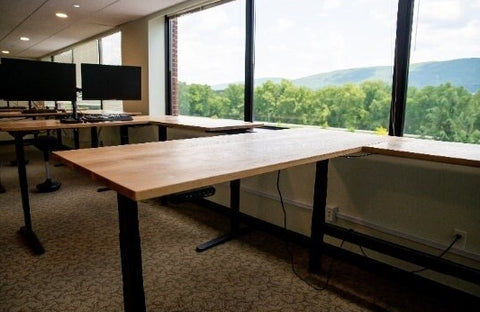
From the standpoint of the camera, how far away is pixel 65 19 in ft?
15.6

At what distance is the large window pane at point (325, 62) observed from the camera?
2258 mm

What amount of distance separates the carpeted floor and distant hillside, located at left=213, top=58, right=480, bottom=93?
1.22m

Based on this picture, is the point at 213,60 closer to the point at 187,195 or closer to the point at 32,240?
the point at 32,240

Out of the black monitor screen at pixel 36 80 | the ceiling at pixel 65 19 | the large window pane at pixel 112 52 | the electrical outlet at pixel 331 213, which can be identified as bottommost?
the electrical outlet at pixel 331 213

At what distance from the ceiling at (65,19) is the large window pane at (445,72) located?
8.84 ft

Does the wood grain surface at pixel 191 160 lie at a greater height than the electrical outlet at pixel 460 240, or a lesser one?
greater

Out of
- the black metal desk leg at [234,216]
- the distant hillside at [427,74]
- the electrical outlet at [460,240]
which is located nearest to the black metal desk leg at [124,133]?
the black metal desk leg at [234,216]

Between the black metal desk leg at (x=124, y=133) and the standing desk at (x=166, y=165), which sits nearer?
the standing desk at (x=166, y=165)

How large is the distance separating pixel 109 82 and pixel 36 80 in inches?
24.0

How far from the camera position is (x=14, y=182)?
386 centimetres

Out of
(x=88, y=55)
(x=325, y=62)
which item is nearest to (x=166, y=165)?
(x=325, y=62)

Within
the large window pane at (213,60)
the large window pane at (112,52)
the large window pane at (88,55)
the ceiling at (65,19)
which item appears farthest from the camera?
the large window pane at (88,55)

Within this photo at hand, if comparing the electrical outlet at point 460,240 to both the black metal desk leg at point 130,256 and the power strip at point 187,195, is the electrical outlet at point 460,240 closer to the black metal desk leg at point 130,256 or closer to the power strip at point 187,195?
the power strip at point 187,195

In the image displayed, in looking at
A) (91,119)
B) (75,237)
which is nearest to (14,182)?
(91,119)
